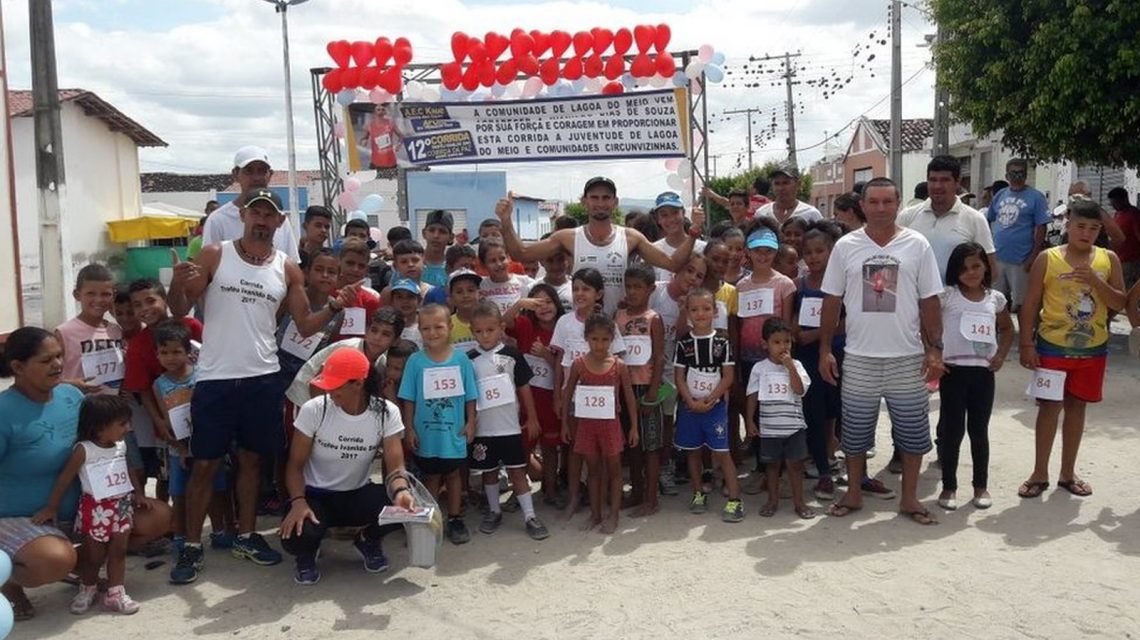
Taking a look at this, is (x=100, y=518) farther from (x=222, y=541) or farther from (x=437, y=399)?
(x=437, y=399)

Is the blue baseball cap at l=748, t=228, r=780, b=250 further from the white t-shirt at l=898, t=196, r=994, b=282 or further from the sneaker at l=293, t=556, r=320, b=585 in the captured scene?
the sneaker at l=293, t=556, r=320, b=585

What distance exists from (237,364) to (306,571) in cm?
109

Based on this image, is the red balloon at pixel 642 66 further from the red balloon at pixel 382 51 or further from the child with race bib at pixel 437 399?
the child with race bib at pixel 437 399

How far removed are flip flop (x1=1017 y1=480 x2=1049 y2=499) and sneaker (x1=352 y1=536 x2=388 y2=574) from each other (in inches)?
149

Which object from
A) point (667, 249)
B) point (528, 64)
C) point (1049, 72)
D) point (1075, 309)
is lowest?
point (1075, 309)

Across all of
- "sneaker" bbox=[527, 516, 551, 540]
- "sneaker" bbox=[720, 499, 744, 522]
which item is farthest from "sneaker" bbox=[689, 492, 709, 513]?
"sneaker" bbox=[527, 516, 551, 540]

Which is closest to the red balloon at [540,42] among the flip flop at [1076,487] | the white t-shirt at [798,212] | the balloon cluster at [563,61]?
the balloon cluster at [563,61]

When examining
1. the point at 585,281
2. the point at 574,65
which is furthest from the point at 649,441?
the point at 574,65

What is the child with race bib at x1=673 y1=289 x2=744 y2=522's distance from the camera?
5.07 meters

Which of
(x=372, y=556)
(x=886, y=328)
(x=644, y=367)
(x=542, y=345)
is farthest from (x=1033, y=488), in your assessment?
(x=372, y=556)

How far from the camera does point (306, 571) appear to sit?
433 cm

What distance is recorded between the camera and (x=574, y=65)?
11.5m

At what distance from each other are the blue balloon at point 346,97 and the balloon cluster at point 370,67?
0.6 inches

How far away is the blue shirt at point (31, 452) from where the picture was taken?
396 centimetres
